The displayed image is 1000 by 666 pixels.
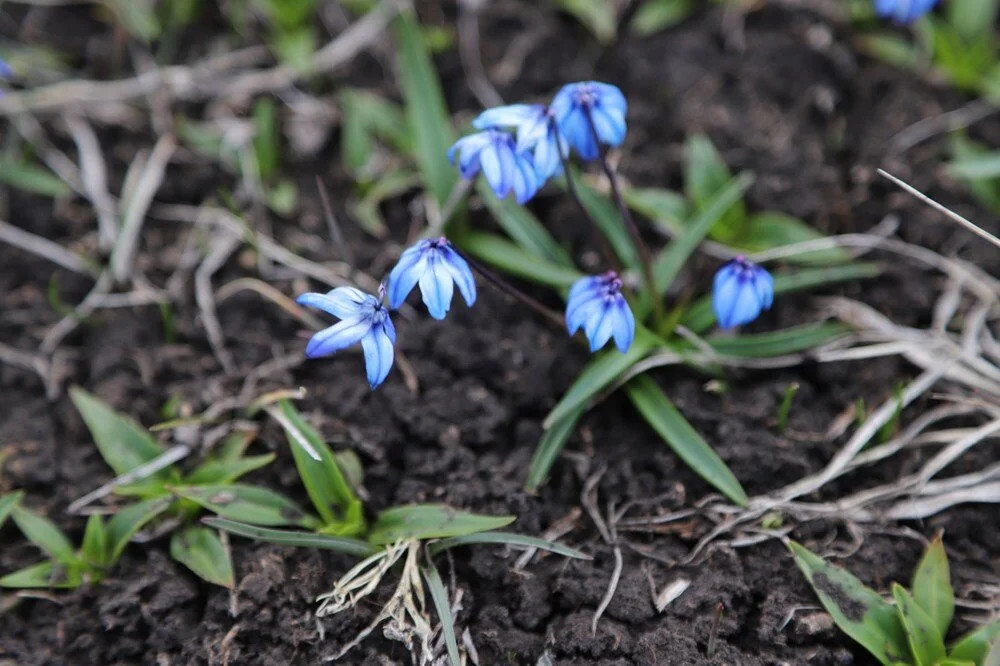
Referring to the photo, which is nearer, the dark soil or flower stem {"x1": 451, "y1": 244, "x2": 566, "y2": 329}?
the dark soil

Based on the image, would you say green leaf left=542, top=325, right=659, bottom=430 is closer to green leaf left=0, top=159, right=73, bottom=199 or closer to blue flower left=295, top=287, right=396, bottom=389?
blue flower left=295, top=287, right=396, bottom=389

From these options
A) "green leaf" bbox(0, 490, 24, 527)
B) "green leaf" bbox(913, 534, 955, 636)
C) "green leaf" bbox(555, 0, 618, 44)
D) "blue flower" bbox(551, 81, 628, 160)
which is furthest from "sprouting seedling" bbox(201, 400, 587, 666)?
"green leaf" bbox(555, 0, 618, 44)

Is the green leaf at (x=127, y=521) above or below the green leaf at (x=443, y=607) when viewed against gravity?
above

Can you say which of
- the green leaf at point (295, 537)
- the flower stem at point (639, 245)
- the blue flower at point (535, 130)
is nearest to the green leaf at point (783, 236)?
the flower stem at point (639, 245)

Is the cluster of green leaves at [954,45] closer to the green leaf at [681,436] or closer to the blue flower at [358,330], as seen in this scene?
the green leaf at [681,436]

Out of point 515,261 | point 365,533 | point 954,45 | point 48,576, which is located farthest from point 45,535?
point 954,45

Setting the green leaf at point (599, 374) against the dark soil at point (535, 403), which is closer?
the dark soil at point (535, 403)

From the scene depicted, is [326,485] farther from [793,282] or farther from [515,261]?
[793,282]
